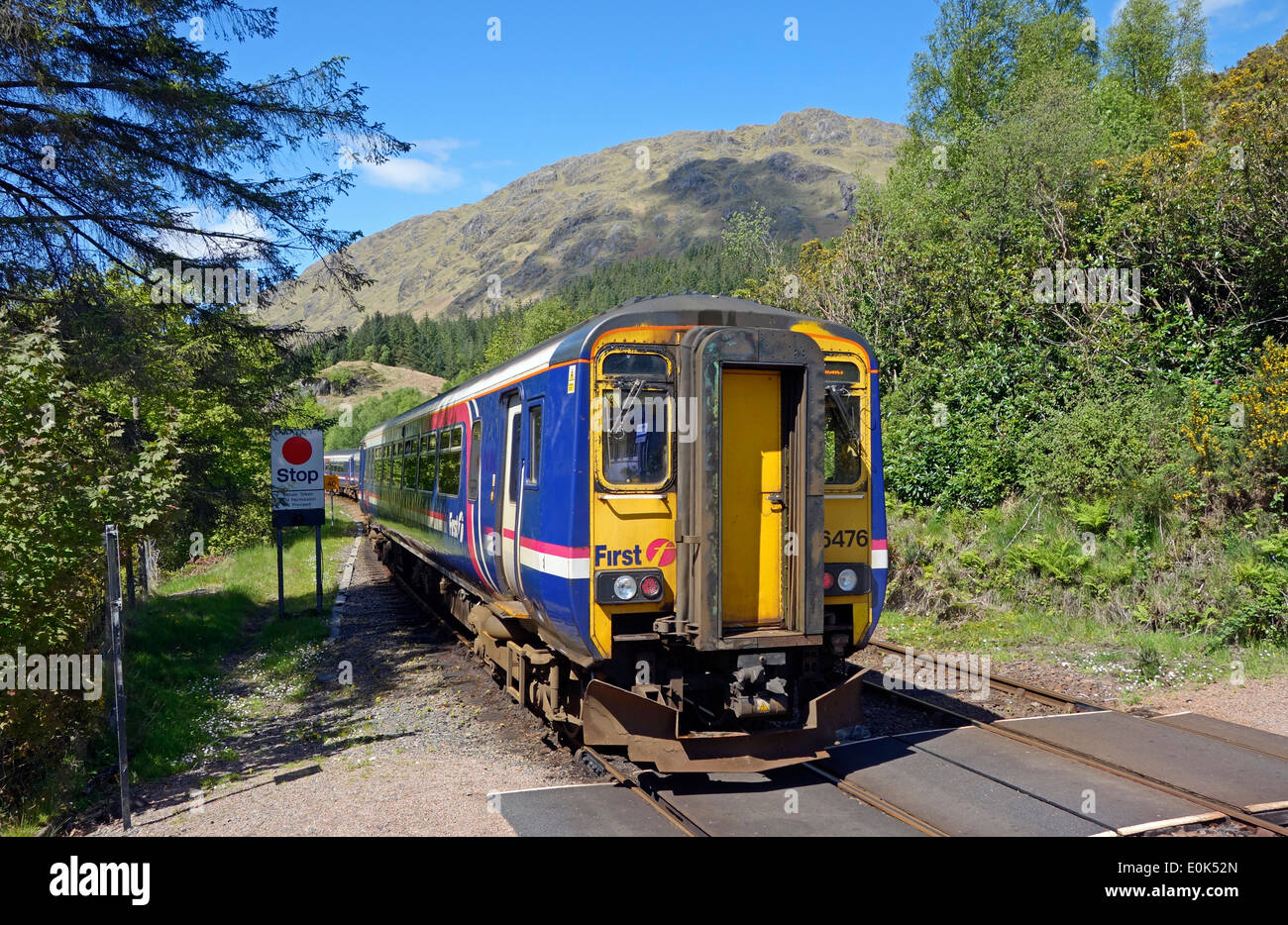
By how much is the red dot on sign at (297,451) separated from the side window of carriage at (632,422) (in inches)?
393

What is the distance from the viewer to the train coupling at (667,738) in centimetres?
648

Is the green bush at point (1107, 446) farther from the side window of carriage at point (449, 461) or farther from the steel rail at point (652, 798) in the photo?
the steel rail at point (652, 798)

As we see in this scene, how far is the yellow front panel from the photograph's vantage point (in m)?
6.68

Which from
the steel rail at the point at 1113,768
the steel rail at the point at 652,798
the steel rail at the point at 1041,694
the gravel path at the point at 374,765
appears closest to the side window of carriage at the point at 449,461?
the gravel path at the point at 374,765

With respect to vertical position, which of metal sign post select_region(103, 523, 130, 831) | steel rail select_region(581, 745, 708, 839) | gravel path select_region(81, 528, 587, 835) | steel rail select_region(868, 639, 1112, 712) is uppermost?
metal sign post select_region(103, 523, 130, 831)

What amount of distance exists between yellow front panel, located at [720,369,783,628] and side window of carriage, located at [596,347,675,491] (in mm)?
468

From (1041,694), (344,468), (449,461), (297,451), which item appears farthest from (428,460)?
(344,468)

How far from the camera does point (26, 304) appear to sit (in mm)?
9781

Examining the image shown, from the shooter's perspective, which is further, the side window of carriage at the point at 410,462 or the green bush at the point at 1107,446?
the side window of carriage at the point at 410,462

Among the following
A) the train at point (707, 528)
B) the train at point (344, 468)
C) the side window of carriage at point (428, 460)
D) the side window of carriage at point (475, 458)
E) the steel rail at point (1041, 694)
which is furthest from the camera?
the train at point (344, 468)

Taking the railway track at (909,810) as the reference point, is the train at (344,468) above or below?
above

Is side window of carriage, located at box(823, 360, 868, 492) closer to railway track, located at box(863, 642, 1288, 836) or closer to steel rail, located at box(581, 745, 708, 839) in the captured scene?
railway track, located at box(863, 642, 1288, 836)

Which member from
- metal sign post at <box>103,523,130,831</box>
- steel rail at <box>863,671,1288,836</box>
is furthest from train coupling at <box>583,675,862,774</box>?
metal sign post at <box>103,523,130,831</box>

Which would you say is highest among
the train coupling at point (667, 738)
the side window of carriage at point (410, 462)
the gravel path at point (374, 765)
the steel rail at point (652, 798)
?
the side window of carriage at point (410, 462)
